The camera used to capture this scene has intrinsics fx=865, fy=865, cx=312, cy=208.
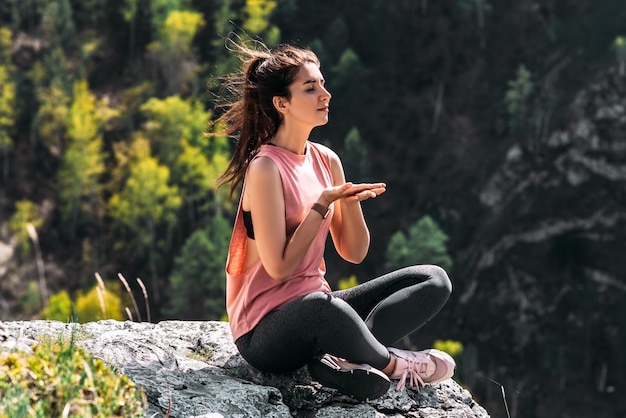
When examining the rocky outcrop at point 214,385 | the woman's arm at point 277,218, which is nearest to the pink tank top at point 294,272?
the woman's arm at point 277,218

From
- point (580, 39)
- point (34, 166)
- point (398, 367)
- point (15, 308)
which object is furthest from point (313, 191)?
point (34, 166)

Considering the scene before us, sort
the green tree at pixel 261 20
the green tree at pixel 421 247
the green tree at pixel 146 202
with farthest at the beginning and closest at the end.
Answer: the green tree at pixel 261 20
the green tree at pixel 146 202
the green tree at pixel 421 247

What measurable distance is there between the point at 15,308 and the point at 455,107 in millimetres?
34416

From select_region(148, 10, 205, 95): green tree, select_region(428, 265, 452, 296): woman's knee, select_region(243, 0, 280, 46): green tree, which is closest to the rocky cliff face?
select_region(243, 0, 280, 46): green tree

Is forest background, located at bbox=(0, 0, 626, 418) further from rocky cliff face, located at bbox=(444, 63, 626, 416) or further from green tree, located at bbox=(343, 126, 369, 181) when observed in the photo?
green tree, located at bbox=(343, 126, 369, 181)

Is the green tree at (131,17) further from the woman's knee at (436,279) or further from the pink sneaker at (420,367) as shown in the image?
the pink sneaker at (420,367)

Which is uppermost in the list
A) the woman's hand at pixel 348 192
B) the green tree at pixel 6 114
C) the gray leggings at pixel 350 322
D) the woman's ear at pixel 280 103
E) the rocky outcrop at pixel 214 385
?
the woman's ear at pixel 280 103

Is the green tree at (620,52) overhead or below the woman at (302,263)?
overhead

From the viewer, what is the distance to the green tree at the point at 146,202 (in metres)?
62.3

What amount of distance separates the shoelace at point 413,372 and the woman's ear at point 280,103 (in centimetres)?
170

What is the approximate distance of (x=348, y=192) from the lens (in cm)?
491

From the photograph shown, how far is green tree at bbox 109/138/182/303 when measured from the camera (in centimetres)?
6234

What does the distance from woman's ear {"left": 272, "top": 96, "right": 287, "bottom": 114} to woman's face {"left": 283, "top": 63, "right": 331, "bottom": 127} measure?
0.02 meters

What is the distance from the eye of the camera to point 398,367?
5.22 metres
